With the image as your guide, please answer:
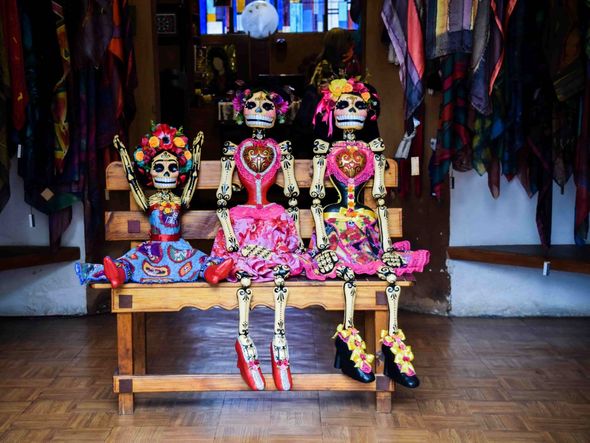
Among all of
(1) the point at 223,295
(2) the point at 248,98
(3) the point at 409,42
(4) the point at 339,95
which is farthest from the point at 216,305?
(3) the point at 409,42

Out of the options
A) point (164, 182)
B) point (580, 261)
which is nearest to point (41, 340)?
point (164, 182)

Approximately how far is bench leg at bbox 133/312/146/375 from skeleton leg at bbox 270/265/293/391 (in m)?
0.69

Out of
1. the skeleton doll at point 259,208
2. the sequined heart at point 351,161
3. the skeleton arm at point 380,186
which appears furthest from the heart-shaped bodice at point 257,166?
the skeleton arm at point 380,186

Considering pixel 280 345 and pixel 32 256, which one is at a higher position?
pixel 32 256

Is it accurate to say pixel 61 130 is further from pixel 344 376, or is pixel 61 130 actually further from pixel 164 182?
pixel 344 376

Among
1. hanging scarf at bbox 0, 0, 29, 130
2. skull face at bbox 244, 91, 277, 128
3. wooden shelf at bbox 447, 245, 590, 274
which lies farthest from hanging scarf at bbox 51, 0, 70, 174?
wooden shelf at bbox 447, 245, 590, 274

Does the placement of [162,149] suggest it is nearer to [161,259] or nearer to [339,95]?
[161,259]

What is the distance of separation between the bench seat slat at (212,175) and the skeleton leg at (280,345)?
63cm

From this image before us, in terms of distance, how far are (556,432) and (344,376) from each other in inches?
34.8

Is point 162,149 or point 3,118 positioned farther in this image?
point 3,118

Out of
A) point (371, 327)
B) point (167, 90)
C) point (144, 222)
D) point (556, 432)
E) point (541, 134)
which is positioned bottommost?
point (556, 432)

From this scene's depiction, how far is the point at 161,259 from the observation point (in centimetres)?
304

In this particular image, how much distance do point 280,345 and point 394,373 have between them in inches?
19.4

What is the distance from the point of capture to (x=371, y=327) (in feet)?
10.2
